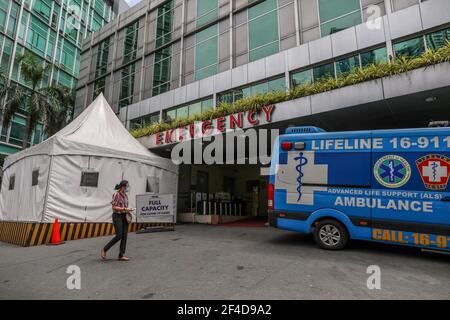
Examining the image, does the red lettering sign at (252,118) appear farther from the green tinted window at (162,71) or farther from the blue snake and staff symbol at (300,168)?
the green tinted window at (162,71)

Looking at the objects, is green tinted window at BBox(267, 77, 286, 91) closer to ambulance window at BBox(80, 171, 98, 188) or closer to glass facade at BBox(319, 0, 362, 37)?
glass facade at BBox(319, 0, 362, 37)

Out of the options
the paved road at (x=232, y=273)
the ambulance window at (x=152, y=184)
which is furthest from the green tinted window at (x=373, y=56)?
the ambulance window at (x=152, y=184)

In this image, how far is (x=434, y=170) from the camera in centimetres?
572

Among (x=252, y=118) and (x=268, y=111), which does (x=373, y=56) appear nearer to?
(x=268, y=111)

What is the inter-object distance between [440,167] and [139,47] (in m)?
22.7

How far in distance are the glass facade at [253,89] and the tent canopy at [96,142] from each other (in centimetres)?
510

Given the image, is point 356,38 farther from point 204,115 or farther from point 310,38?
point 204,115

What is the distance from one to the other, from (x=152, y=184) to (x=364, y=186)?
31.2 feet

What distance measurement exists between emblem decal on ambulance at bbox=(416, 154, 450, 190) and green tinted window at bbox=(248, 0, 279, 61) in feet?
35.6

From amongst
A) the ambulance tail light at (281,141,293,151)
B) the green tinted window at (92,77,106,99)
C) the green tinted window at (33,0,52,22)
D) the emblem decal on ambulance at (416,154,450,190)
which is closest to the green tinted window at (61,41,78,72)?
the green tinted window at (33,0,52,22)

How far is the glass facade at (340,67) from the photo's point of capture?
11.4 metres

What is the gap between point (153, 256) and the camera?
6.41 metres

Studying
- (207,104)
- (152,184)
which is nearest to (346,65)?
(207,104)

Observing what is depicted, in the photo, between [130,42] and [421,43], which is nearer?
[421,43]
